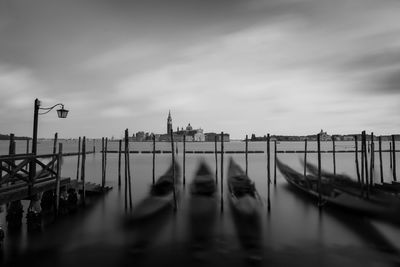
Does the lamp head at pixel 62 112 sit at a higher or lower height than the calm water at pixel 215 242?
higher

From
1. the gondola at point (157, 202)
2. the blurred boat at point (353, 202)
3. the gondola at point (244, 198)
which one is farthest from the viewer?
the gondola at point (244, 198)

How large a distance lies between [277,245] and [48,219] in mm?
9812

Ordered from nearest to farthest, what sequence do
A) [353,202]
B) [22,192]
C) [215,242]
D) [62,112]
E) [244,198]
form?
[22,192] → [215,242] → [62,112] → [353,202] → [244,198]

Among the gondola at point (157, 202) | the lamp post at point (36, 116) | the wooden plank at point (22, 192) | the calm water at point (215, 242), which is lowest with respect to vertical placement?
the calm water at point (215, 242)

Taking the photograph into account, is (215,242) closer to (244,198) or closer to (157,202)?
(244,198)

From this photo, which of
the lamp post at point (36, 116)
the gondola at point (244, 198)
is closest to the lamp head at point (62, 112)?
the lamp post at point (36, 116)

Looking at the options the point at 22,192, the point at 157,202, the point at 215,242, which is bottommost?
the point at 215,242

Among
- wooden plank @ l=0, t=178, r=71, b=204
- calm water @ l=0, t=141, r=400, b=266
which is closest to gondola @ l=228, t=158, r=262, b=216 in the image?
calm water @ l=0, t=141, r=400, b=266

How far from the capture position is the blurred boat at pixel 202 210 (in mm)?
10242

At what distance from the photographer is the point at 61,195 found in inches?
537

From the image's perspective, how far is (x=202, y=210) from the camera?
47.8ft

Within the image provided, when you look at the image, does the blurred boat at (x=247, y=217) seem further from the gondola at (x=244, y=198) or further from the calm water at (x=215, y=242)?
the calm water at (x=215, y=242)

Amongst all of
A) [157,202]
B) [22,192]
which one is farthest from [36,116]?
[157,202]

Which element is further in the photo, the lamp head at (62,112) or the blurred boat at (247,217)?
the lamp head at (62,112)
